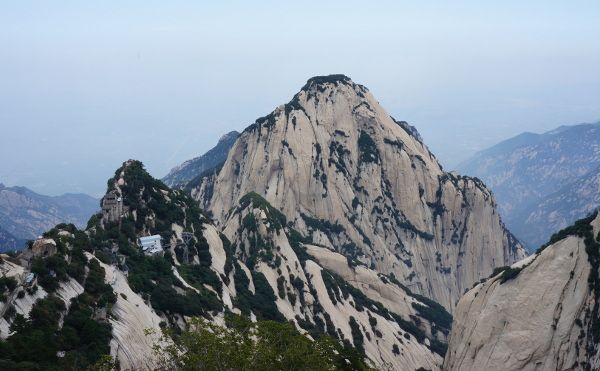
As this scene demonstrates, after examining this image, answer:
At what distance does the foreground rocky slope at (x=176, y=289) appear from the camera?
46.3m

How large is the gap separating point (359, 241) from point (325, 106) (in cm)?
3812

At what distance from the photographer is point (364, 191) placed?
15888 cm

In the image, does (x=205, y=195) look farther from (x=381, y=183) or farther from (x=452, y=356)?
(x=452, y=356)

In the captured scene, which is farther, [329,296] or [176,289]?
[329,296]

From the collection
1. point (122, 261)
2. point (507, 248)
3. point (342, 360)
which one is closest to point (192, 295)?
point (122, 261)

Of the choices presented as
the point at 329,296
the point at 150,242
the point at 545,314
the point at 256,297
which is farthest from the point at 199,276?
the point at 545,314

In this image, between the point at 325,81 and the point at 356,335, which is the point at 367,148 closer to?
the point at 325,81

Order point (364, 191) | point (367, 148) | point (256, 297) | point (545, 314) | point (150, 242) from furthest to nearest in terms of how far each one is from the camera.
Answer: point (367, 148) → point (364, 191) → point (256, 297) → point (150, 242) → point (545, 314)

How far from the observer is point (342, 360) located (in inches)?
1971

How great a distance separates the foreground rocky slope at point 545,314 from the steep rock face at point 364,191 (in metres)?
63.5

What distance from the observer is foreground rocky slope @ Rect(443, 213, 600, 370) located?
73875 mm

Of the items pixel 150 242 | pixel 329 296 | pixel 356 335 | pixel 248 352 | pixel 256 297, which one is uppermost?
pixel 150 242

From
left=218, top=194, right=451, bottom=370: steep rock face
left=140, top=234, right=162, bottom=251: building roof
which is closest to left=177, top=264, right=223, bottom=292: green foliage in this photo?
left=218, top=194, right=451, bottom=370: steep rock face

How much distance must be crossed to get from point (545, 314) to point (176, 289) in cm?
4506
